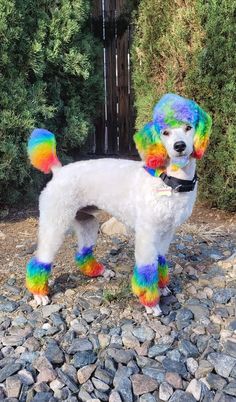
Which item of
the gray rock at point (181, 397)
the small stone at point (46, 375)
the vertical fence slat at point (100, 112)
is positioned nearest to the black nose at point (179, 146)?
the gray rock at point (181, 397)

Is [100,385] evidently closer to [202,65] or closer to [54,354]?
[54,354]

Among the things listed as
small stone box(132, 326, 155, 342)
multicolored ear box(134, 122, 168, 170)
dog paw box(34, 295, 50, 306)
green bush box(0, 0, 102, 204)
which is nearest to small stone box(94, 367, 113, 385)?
small stone box(132, 326, 155, 342)

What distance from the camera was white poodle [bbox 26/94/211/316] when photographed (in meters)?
2.23

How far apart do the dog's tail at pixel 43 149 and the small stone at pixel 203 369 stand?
134cm

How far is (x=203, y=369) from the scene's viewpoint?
220 centimetres

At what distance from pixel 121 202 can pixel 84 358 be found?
833 millimetres

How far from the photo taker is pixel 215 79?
13.3ft

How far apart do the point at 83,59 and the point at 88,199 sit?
220 centimetres

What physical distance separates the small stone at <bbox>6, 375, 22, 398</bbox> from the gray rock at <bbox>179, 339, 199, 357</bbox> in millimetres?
801

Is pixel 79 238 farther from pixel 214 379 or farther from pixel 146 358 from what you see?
pixel 214 379

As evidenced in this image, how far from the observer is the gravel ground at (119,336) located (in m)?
2.10

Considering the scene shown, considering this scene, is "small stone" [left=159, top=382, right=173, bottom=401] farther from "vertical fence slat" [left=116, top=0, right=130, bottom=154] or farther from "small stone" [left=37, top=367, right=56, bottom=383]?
"vertical fence slat" [left=116, top=0, right=130, bottom=154]

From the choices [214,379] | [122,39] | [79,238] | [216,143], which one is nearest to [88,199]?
[79,238]

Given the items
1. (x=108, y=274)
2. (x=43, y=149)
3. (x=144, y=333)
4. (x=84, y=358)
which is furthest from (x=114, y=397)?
(x=43, y=149)
